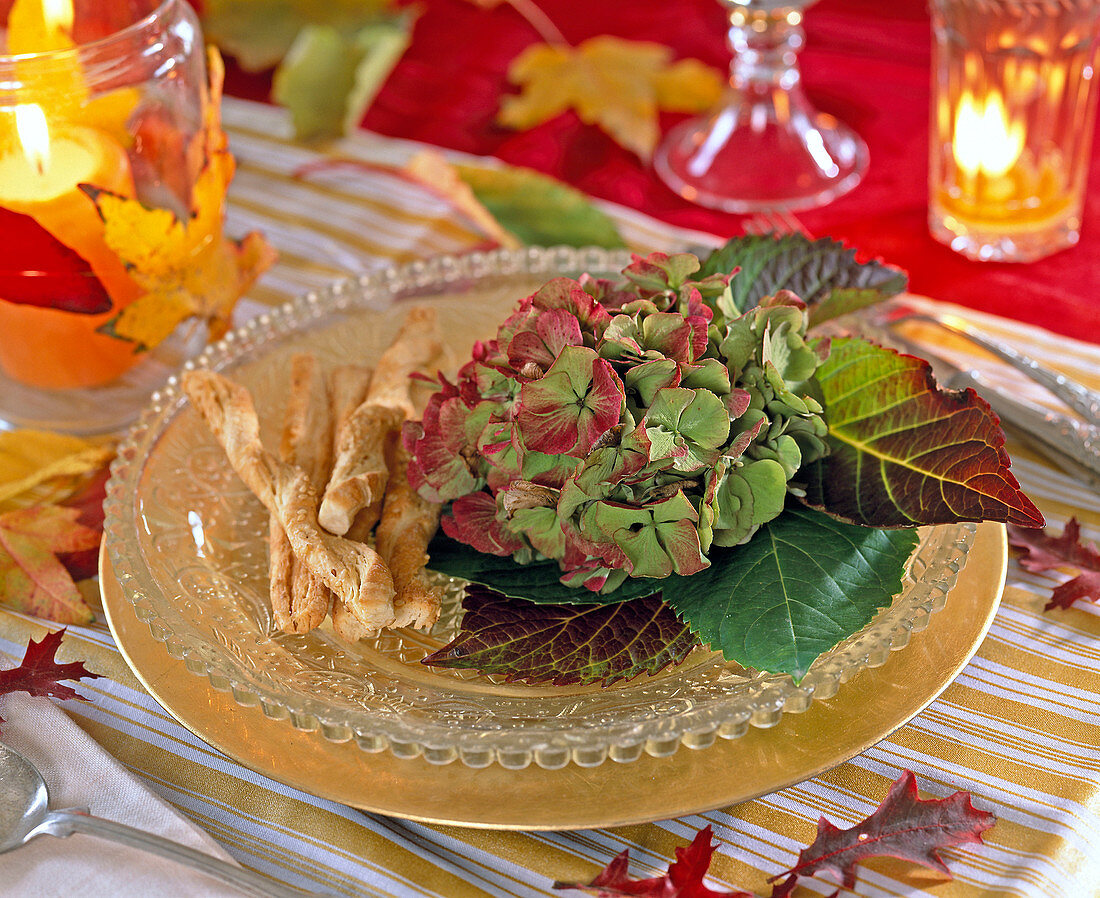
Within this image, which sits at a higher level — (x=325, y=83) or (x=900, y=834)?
Result: (x=325, y=83)

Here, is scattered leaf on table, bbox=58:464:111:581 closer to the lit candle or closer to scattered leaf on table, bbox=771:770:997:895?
scattered leaf on table, bbox=771:770:997:895

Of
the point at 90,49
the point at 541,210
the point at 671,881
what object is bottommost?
the point at 671,881

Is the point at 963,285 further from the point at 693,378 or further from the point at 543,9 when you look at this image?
the point at 543,9

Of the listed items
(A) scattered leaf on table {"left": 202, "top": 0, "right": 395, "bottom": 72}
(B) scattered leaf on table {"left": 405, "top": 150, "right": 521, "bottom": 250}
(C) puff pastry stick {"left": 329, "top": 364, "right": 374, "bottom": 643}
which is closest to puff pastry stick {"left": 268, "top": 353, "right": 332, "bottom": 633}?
(C) puff pastry stick {"left": 329, "top": 364, "right": 374, "bottom": 643}

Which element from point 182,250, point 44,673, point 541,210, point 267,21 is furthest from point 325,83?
point 44,673

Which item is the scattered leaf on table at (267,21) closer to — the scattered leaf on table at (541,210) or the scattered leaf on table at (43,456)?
the scattered leaf on table at (541,210)

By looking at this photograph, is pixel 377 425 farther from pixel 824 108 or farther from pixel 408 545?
pixel 824 108
